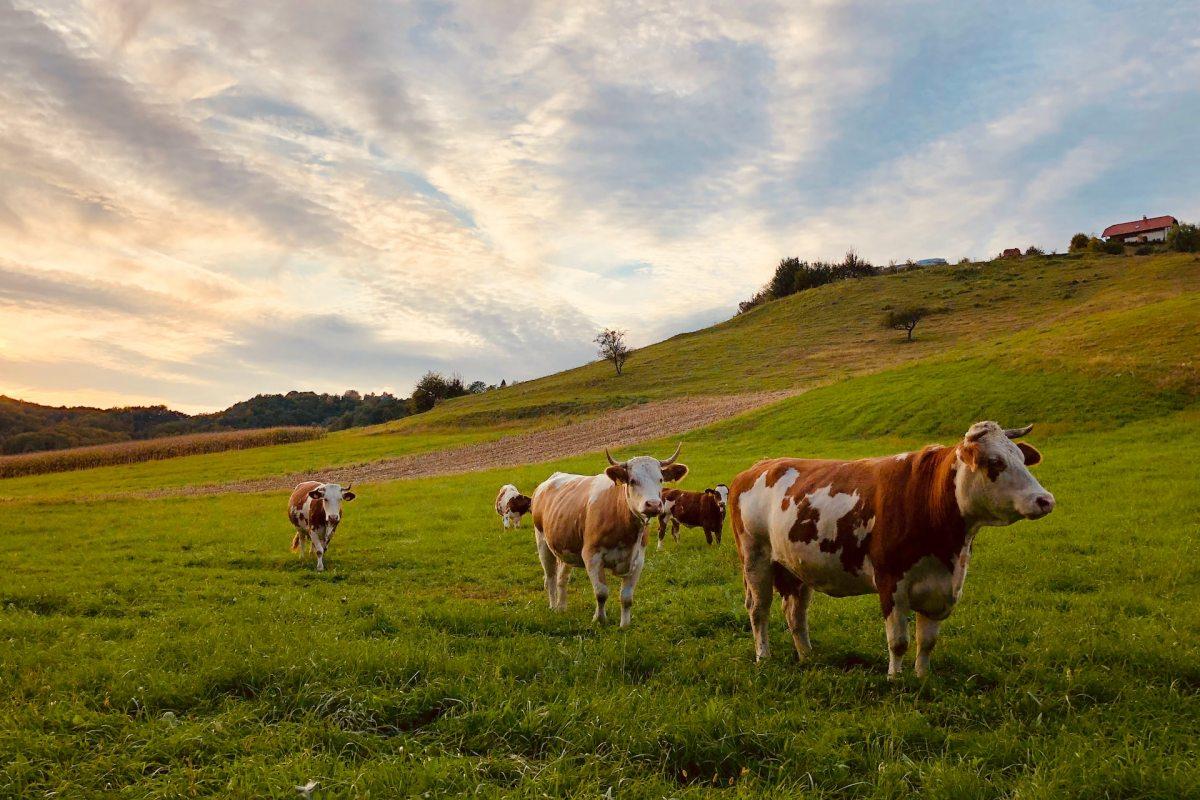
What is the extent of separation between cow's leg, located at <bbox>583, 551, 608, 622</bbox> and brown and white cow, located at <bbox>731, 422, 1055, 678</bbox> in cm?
217

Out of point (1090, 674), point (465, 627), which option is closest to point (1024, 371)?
point (1090, 674)

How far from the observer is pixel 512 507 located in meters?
17.5

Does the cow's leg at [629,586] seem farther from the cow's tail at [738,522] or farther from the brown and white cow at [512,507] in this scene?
the brown and white cow at [512,507]

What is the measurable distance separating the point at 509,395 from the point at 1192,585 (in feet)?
258

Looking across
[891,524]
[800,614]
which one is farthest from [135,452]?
[891,524]

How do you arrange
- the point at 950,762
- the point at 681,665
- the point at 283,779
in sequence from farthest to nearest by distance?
the point at 681,665, the point at 950,762, the point at 283,779

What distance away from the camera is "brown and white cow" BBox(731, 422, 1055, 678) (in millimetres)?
5816

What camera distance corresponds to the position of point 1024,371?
33219 millimetres

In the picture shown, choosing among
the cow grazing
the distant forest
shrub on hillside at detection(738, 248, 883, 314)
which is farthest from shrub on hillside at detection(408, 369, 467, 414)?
the cow grazing

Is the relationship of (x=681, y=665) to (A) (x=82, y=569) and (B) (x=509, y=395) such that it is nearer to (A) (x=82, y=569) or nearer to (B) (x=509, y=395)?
(A) (x=82, y=569)

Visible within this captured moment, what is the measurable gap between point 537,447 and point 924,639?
130 ft

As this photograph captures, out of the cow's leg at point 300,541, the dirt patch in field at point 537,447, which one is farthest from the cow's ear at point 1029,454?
the dirt patch in field at point 537,447

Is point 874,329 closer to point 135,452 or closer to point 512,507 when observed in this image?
point 512,507

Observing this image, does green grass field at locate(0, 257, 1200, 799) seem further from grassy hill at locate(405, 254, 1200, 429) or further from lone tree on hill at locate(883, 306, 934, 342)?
lone tree on hill at locate(883, 306, 934, 342)
